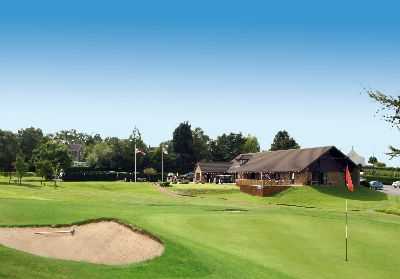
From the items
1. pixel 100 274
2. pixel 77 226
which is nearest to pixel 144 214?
pixel 77 226

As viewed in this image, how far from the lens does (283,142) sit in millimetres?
159750

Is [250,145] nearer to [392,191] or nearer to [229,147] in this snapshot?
[229,147]

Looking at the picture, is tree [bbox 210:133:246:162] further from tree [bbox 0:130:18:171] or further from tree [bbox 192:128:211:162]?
tree [bbox 0:130:18:171]

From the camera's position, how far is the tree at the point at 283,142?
160 m

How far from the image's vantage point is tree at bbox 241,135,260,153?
172 meters

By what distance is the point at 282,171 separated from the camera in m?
85.9

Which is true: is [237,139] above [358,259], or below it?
above

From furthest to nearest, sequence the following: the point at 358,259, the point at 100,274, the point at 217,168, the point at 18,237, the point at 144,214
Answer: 1. the point at 217,168
2. the point at 144,214
3. the point at 18,237
4. the point at 358,259
5. the point at 100,274

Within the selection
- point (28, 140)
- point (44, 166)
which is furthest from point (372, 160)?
point (44, 166)

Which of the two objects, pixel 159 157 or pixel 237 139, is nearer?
A: pixel 159 157

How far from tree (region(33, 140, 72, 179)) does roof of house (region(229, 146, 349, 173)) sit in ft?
104

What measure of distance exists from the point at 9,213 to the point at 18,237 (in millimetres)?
9507

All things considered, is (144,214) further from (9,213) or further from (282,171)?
(282,171)

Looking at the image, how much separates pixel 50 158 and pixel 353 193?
172 ft
